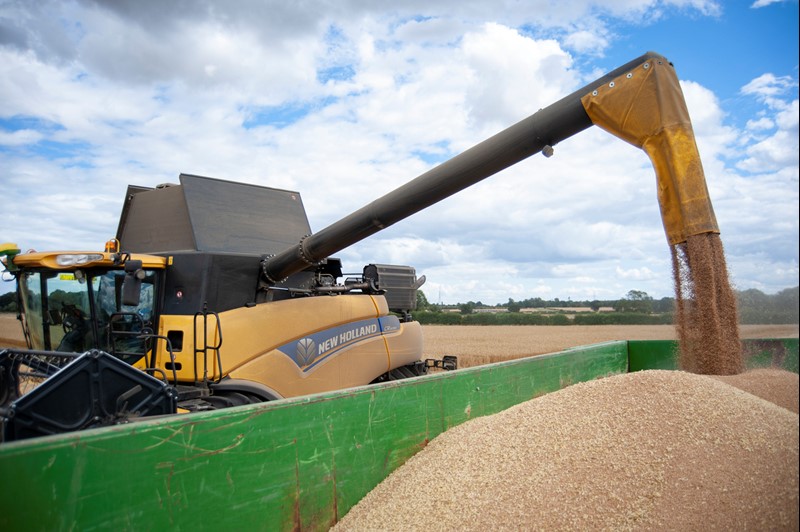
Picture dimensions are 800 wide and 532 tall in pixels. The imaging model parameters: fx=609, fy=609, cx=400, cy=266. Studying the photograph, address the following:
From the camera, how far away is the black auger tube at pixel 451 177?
413 centimetres

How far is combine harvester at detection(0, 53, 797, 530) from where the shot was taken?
8.15 feet

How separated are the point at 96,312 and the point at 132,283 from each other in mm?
566

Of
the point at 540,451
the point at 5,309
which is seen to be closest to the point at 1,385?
the point at 5,309

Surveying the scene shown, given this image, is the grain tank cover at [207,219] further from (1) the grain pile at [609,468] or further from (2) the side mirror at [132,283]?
(1) the grain pile at [609,468]

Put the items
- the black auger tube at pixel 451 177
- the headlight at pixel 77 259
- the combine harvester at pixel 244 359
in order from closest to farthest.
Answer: the combine harvester at pixel 244 359
the black auger tube at pixel 451 177
the headlight at pixel 77 259

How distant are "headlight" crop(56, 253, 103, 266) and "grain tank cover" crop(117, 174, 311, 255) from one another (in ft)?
2.66

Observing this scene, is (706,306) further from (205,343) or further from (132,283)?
(132,283)

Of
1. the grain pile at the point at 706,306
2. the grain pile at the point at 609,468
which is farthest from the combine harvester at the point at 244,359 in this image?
the grain pile at the point at 609,468

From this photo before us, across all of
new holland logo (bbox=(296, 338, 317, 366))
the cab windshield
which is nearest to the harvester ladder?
the cab windshield

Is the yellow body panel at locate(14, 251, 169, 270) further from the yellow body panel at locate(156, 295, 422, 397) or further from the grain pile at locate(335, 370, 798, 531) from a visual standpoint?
the grain pile at locate(335, 370, 798, 531)

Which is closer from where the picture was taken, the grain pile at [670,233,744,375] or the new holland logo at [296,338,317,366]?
the grain pile at [670,233,744,375]

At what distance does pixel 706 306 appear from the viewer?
372 centimetres

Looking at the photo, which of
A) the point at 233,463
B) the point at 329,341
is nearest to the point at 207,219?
the point at 329,341

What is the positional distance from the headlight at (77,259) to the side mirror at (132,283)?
24 cm
